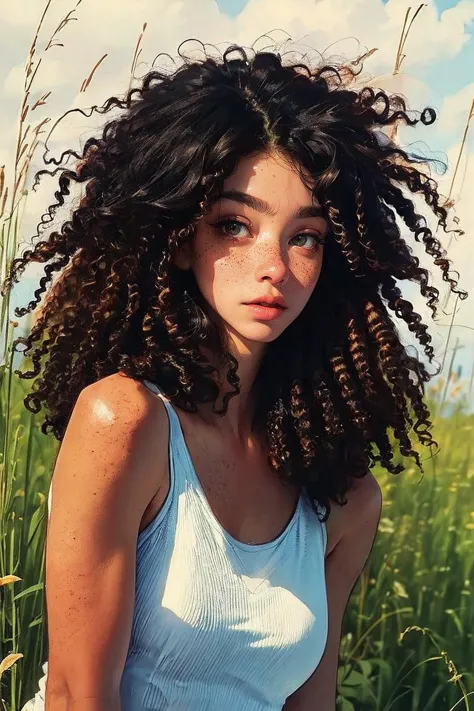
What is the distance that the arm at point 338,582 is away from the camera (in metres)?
2.11

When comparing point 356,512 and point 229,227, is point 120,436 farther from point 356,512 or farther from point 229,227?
point 356,512

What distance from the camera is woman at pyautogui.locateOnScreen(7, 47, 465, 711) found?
1.63m

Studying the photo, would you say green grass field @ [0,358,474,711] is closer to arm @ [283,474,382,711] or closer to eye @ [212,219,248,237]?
arm @ [283,474,382,711]

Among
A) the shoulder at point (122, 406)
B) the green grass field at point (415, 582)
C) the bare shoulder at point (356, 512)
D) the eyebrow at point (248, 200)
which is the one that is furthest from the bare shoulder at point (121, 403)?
the green grass field at point (415, 582)

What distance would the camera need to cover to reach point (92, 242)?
182 cm

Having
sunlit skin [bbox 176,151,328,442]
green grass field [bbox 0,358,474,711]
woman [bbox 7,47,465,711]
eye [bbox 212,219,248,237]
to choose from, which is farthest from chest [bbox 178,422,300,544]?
green grass field [bbox 0,358,474,711]

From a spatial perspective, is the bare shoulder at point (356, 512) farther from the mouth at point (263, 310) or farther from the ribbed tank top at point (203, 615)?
the mouth at point (263, 310)

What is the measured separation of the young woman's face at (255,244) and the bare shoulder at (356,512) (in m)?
0.49

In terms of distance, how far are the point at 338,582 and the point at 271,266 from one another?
0.72 m

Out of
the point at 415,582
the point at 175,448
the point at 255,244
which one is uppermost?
the point at 255,244

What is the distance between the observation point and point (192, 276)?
1.84m

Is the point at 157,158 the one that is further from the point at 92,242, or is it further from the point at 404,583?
the point at 404,583

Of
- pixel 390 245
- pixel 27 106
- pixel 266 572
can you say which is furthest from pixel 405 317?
pixel 27 106

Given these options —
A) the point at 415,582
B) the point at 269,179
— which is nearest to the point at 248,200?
the point at 269,179
